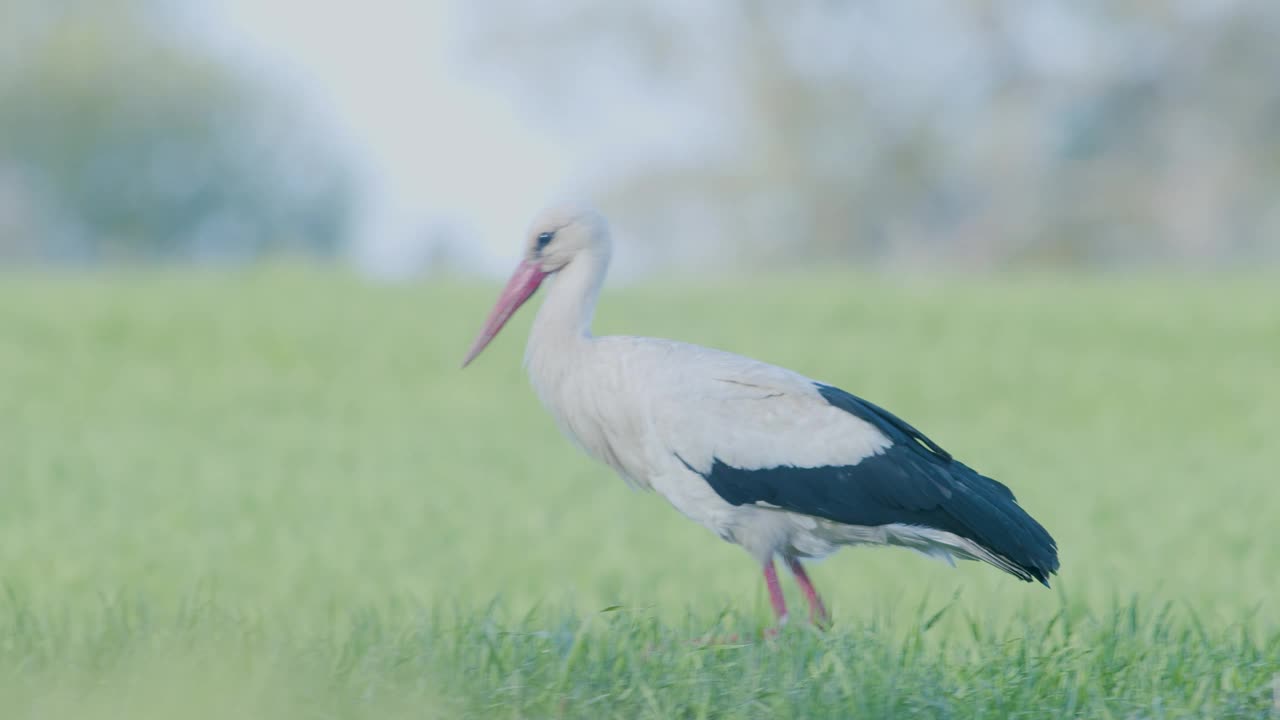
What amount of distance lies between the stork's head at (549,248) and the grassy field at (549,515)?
3.44ft

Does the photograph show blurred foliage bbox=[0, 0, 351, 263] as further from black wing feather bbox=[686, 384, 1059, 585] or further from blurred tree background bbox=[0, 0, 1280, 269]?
black wing feather bbox=[686, 384, 1059, 585]

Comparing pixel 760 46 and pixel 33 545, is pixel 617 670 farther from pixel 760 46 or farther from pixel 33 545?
pixel 760 46

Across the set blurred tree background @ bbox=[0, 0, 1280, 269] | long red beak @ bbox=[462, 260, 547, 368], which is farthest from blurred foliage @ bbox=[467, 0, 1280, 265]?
long red beak @ bbox=[462, 260, 547, 368]

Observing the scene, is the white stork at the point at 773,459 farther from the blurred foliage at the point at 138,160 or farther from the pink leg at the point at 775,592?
the blurred foliage at the point at 138,160

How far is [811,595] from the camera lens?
5141 millimetres

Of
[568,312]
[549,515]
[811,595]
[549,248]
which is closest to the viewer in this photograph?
[811,595]

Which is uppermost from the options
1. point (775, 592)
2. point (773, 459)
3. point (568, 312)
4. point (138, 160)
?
point (138, 160)

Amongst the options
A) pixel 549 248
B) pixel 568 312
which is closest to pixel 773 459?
pixel 568 312

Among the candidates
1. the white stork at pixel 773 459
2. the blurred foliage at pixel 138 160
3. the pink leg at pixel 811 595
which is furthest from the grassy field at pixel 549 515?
the blurred foliage at pixel 138 160

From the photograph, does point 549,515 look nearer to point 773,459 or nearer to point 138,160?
point 773,459

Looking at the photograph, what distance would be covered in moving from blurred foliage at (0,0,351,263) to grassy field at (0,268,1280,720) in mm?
14633

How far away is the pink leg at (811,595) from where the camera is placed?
5.08 metres

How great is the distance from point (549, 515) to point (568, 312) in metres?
4.99

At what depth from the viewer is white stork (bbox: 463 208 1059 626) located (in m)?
4.86
